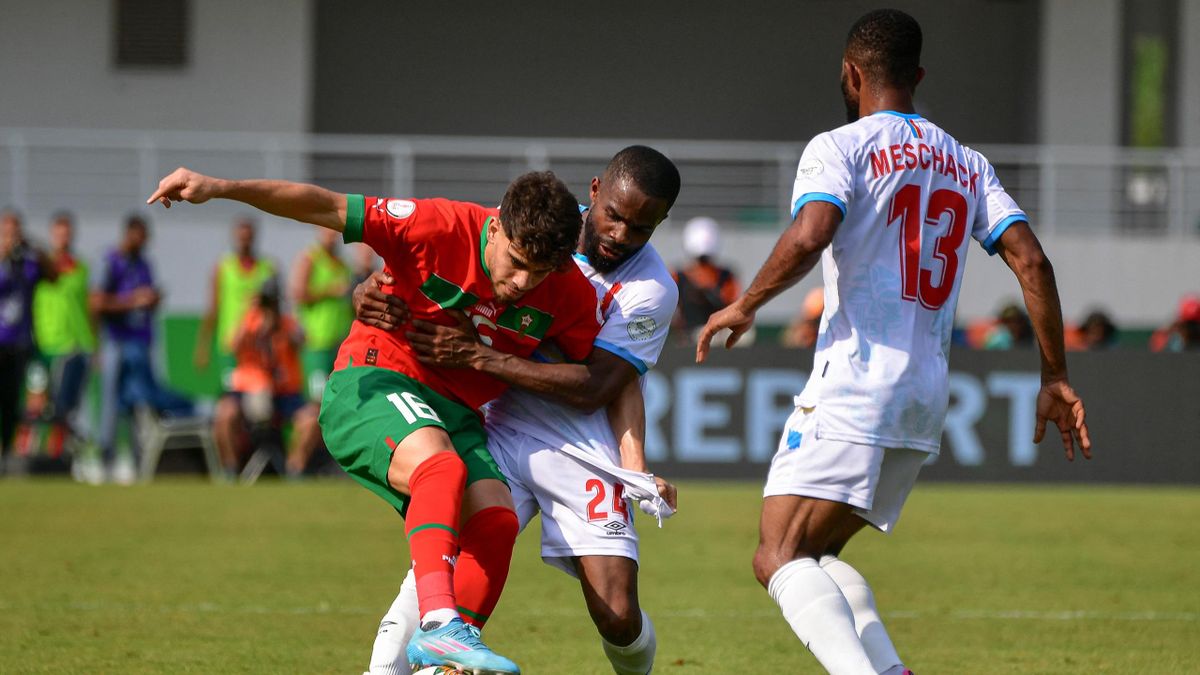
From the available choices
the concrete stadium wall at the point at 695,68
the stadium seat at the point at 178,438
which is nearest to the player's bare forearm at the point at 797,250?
the stadium seat at the point at 178,438

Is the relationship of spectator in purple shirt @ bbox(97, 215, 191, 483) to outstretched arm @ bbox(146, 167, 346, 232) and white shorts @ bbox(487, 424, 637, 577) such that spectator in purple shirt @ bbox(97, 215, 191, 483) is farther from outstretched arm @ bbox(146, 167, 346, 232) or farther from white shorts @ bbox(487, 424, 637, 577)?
outstretched arm @ bbox(146, 167, 346, 232)

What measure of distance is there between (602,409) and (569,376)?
384 mm

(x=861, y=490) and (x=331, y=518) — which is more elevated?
(x=861, y=490)

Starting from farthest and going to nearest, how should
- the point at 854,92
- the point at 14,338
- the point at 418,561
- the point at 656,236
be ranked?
the point at 656,236 → the point at 14,338 → the point at 854,92 → the point at 418,561

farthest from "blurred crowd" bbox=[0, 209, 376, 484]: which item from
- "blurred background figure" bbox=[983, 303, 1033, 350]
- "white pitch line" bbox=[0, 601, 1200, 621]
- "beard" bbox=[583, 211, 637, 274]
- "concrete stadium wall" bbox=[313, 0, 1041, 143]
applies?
"concrete stadium wall" bbox=[313, 0, 1041, 143]

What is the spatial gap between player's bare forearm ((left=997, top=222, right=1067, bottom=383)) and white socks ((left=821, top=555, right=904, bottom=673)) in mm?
965

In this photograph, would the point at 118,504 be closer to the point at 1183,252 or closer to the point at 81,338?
Answer: the point at 81,338

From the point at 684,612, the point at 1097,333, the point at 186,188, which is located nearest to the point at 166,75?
the point at 1097,333

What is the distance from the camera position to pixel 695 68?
85.9 ft

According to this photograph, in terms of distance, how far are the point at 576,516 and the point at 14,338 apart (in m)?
10.5

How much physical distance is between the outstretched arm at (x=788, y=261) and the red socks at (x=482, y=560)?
0.91 meters

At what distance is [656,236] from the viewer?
20.8 meters

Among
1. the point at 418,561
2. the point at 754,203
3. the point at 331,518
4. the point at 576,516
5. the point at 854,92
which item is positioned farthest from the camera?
the point at 754,203

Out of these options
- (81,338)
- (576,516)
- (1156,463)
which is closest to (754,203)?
(1156,463)
